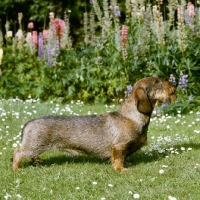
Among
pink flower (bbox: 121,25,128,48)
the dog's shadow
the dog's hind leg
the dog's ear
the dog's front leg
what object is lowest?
the dog's shadow

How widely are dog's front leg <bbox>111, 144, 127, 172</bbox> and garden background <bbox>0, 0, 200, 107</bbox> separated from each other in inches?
134

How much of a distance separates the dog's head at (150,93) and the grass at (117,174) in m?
0.69

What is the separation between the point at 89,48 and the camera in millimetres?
11336

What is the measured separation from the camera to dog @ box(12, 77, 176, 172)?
6.03 m

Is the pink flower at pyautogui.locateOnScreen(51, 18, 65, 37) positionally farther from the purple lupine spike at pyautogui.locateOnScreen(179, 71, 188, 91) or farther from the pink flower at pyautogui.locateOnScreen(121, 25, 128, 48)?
the purple lupine spike at pyautogui.locateOnScreen(179, 71, 188, 91)

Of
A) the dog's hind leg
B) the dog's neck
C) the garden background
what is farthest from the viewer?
the garden background

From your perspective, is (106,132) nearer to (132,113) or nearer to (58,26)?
(132,113)

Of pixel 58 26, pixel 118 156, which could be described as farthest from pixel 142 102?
pixel 58 26

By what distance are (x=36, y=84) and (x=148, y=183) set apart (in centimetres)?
630

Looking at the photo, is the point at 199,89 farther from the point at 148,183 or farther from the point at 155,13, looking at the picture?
the point at 148,183

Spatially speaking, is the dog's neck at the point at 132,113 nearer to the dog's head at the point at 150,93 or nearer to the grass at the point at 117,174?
the dog's head at the point at 150,93

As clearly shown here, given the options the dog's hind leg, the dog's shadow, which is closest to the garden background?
the dog's shadow

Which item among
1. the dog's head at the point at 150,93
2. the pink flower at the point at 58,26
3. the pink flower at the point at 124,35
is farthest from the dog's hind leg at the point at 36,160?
the pink flower at the point at 58,26

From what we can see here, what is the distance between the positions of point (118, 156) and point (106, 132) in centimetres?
34
